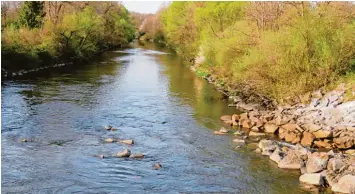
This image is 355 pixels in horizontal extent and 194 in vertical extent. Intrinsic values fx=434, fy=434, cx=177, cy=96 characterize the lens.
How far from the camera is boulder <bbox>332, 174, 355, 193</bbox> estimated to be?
12383 mm

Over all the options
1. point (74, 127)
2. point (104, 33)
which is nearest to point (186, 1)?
point (104, 33)

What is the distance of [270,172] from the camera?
14.2 meters

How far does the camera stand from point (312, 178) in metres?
13.2

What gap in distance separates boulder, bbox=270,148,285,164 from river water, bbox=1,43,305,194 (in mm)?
272

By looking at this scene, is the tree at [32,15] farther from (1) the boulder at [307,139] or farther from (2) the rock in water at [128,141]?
(1) the boulder at [307,139]

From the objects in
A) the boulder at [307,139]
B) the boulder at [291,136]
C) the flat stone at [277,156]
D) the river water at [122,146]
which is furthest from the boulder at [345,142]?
the river water at [122,146]

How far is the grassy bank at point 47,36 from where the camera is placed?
34197 mm

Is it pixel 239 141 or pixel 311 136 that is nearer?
pixel 239 141

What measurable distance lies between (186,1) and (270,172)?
148 feet

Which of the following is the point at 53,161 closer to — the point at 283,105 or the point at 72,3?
the point at 283,105

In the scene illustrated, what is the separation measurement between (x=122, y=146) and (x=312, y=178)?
23.2 feet

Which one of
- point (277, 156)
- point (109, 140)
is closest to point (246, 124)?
point (277, 156)

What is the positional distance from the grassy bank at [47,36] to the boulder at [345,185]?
26.4m

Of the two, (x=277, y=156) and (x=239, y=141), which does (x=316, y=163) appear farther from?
(x=239, y=141)
